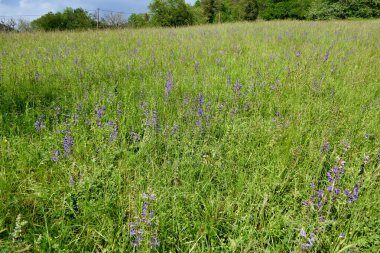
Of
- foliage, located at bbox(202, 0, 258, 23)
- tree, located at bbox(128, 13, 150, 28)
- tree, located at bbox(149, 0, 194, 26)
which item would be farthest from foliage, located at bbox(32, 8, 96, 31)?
foliage, located at bbox(202, 0, 258, 23)

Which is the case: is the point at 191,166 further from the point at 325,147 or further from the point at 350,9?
the point at 350,9

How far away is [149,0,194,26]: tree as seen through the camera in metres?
25.8

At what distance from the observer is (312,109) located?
3.07 m

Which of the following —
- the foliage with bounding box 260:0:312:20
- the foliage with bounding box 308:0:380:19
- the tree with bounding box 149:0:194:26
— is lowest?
the tree with bounding box 149:0:194:26

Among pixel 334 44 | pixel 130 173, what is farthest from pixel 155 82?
pixel 334 44

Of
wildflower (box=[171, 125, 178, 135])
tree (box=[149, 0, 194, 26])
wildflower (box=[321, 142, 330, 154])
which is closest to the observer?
wildflower (box=[321, 142, 330, 154])

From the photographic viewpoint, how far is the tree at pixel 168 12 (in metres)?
25.8

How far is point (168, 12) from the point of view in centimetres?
2602

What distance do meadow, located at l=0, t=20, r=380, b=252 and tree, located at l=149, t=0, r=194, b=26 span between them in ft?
78.8

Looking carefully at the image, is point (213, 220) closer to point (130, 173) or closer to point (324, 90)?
point (130, 173)

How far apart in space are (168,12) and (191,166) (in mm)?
27193

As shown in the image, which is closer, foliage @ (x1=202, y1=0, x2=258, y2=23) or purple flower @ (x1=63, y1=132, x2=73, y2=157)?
purple flower @ (x1=63, y1=132, x2=73, y2=157)

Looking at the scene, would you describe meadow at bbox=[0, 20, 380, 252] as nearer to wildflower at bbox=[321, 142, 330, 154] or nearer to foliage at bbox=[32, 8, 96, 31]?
wildflower at bbox=[321, 142, 330, 154]

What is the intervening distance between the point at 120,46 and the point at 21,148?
16.7 ft
